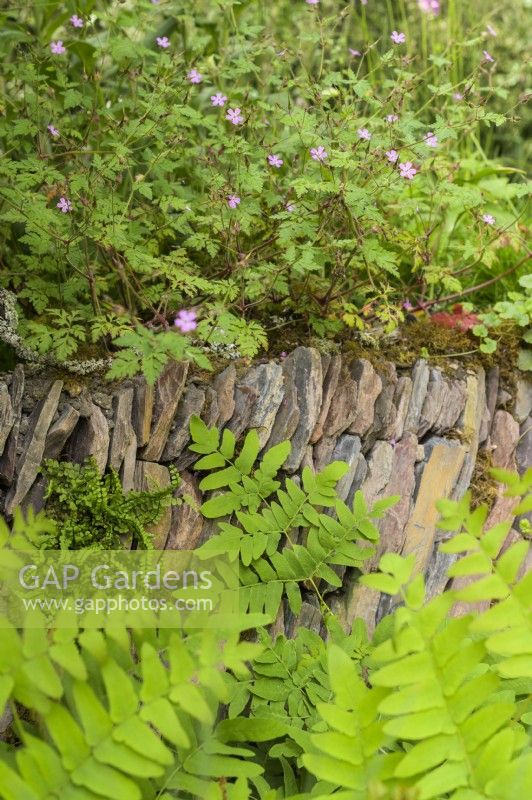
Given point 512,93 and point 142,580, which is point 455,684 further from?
point 512,93

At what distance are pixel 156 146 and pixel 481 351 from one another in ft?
3.82

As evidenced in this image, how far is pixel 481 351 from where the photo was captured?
257cm

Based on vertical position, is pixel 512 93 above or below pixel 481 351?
above

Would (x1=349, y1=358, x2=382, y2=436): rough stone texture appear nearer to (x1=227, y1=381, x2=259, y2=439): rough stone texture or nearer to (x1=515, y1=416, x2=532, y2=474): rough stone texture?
(x1=227, y1=381, x2=259, y2=439): rough stone texture

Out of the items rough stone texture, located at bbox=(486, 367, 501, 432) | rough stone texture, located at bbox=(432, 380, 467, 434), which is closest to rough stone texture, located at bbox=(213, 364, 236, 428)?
rough stone texture, located at bbox=(432, 380, 467, 434)

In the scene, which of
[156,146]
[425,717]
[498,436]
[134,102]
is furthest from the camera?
[498,436]

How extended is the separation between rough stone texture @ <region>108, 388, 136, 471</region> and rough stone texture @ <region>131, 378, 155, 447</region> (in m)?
0.01

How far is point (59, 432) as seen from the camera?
1841 mm

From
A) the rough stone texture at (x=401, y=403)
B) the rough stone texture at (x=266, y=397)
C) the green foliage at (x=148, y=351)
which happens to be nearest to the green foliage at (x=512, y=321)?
the rough stone texture at (x=401, y=403)

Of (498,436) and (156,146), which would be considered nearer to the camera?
(156,146)

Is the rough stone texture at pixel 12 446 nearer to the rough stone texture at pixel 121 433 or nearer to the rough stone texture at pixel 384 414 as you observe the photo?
the rough stone texture at pixel 121 433

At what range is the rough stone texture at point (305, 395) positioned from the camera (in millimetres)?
2121

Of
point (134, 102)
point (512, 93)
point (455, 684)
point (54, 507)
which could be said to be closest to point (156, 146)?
point (134, 102)

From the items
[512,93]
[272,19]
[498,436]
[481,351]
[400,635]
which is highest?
[512,93]
